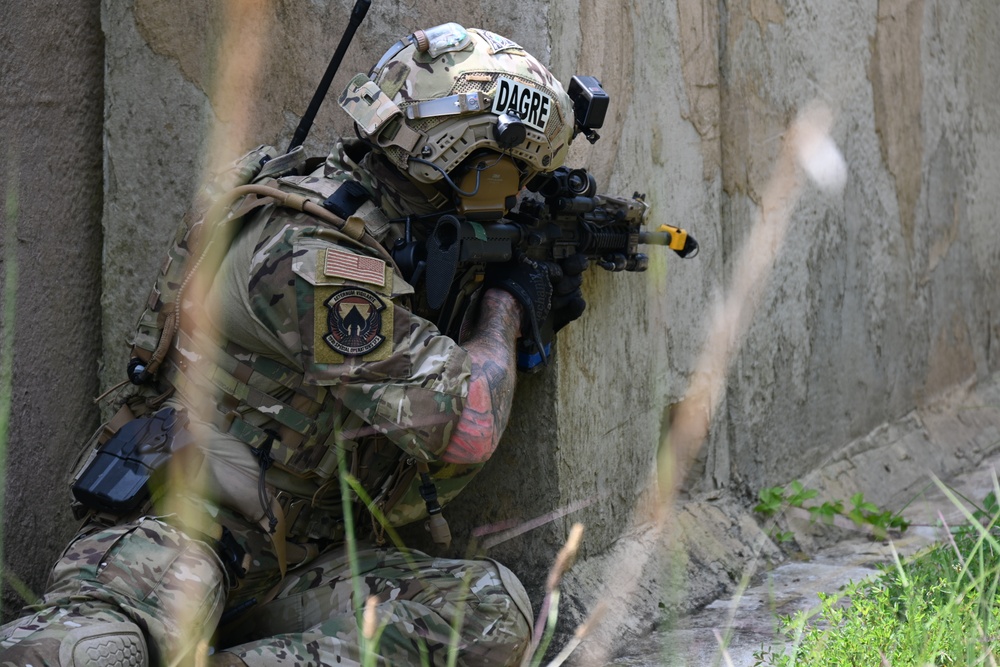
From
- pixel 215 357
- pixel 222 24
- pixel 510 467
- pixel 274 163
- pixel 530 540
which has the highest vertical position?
pixel 222 24

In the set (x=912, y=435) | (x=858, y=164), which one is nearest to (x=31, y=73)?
(x=858, y=164)

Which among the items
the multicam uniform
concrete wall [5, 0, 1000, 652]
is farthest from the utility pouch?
concrete wall [5, 0, 1000, 652]

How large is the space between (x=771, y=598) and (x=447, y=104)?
4.36 ft

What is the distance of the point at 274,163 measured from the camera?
7.61 ft

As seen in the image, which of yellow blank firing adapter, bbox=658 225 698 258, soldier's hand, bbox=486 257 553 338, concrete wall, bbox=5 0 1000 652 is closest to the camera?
soldier's hand, bbox=486 257 553 338

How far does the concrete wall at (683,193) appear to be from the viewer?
105 inches

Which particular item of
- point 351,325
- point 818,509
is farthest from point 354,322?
point 818,509

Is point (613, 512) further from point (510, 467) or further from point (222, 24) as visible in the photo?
point (222, 24)

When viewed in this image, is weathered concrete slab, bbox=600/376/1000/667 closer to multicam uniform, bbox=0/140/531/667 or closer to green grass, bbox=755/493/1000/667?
green grass, bbox=755/493/1000/667

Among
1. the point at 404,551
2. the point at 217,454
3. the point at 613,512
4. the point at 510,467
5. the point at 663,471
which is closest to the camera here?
the point at 217,454

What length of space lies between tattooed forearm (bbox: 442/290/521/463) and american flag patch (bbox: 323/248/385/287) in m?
0.28

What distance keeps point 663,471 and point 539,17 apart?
4.49 feet

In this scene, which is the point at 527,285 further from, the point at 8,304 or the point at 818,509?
the point at 818,509

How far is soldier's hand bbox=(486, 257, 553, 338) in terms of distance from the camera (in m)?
2.41
